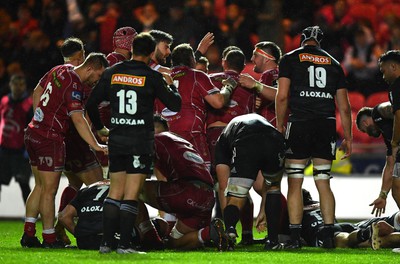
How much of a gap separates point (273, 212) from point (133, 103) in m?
1.73

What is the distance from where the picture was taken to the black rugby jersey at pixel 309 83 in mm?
9688

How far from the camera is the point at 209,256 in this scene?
8.60 m

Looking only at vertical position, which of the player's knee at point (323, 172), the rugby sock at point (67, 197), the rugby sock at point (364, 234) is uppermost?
the player's knee at point (323, 172)

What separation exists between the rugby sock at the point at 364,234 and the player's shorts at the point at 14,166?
18.6ft

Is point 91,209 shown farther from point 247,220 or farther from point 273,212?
point 247,220

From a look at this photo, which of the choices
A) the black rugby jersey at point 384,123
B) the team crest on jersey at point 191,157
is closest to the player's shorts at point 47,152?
the team crest on jersey at point 191,157

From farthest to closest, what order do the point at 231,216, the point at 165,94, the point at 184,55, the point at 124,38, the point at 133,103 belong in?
the point at 124,38 → the point at 184,55 → the point at 231,216 → the point at 165,94 → the point at 133,103

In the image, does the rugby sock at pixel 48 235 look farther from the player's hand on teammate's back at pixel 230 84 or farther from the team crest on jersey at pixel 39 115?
the player's hand on teammate's back at pixel 230 84

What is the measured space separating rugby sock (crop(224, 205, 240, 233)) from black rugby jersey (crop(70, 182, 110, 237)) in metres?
1.12

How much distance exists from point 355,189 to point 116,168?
5968 millimetres

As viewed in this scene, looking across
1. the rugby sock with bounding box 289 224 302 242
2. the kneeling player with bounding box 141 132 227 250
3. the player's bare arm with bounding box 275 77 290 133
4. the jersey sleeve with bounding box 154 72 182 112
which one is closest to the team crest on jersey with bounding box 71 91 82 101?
the kneeling player with bounding box 141 132 227 250

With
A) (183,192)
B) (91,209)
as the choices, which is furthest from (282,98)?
(91,209)

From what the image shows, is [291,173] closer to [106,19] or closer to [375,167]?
[375,167]

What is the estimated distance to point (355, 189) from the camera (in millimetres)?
13797
